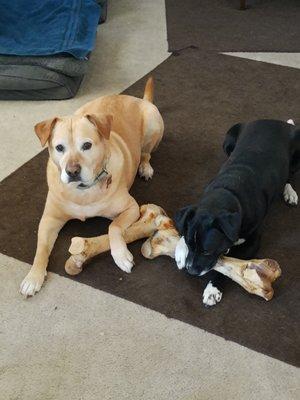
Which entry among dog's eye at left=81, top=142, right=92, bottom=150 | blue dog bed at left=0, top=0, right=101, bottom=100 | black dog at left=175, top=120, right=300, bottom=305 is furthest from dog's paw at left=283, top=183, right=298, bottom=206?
blue dog bed at left=0, top=0, right=101, bottom=100

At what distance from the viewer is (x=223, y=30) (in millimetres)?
4141

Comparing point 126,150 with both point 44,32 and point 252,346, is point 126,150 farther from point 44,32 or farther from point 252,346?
point 44,32

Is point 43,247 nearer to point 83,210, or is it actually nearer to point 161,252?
point 83,210

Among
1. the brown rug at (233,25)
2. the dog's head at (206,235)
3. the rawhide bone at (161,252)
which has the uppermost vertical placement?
the dog's head at (206,235)

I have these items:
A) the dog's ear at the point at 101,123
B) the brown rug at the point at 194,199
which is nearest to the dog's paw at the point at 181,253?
the brown rug at the point at 194,199

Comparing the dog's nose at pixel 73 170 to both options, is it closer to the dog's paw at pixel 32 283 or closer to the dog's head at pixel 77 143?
the dog's head at pixel 77 143

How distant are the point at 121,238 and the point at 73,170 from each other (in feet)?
1.10

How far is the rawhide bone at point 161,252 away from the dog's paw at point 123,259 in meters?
0.06

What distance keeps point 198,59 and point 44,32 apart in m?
1.12

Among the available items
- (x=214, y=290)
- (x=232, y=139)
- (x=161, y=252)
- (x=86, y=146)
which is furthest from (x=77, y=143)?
(x=232, y=139)

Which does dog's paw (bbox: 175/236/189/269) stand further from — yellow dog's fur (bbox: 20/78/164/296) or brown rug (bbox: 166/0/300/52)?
brown rug (bbox: 166/0/300/52)

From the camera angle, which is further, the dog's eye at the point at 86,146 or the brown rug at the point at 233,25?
the brown rug at the point at 233,25

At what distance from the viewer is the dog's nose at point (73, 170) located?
1836mm

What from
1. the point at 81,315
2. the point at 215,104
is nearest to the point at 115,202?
the point at 81,315
